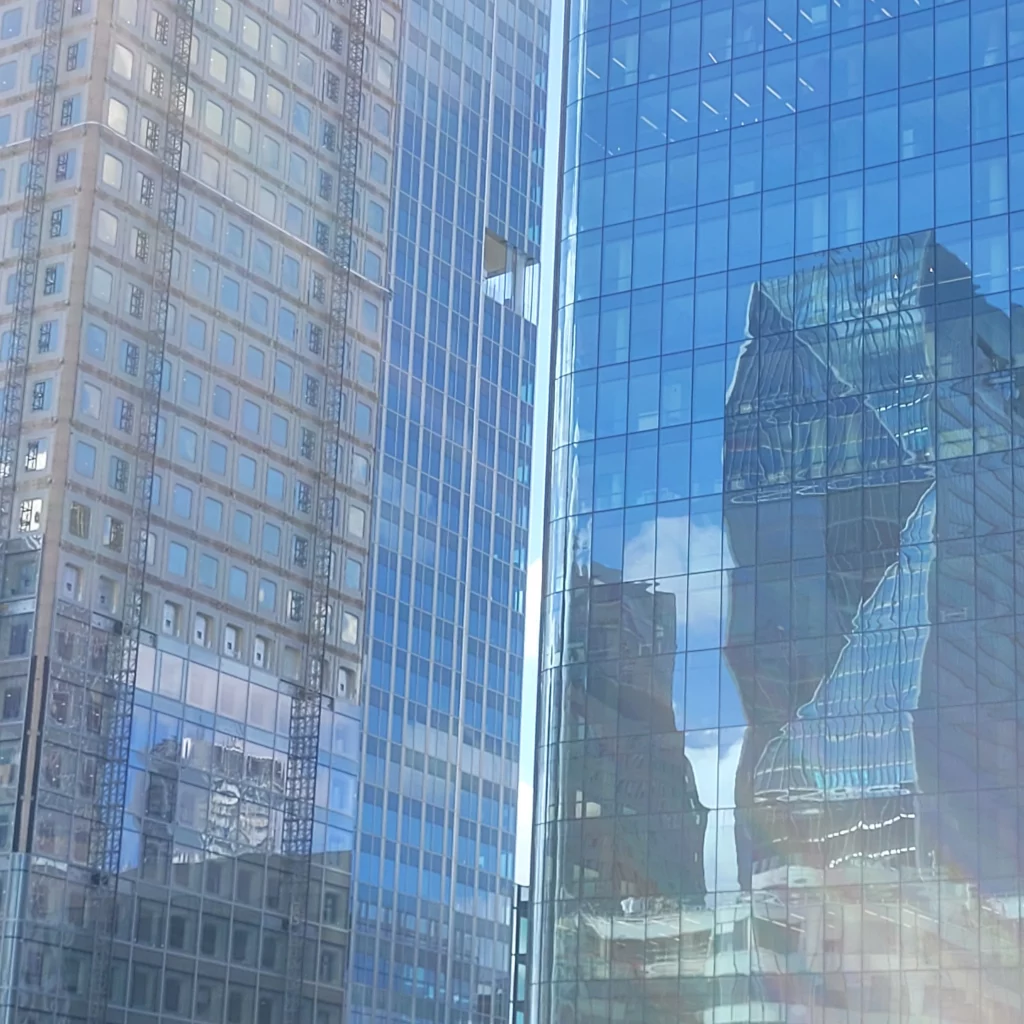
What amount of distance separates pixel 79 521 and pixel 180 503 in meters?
7.23

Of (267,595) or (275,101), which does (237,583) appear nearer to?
(267,595)

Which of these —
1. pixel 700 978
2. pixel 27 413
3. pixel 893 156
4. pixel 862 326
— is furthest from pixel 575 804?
pixel 27 413

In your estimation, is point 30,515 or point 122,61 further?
point 122,61

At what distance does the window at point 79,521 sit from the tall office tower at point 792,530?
29868mm

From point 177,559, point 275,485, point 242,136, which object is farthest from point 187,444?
point 242,136

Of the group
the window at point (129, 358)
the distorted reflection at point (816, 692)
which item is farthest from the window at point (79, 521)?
the distorted reflection at point (816, 692)

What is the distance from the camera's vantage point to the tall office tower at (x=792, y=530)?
84.6 meters

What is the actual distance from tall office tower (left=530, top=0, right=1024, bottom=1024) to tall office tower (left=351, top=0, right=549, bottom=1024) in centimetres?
6882

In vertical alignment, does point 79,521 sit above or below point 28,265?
below

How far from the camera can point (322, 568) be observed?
424 ft

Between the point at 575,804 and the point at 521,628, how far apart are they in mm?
91931

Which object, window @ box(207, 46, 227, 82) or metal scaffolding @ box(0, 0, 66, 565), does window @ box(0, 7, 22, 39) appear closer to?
metal scaffolding @ box(0, 0, 66, 565)

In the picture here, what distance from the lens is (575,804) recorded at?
9250 cm

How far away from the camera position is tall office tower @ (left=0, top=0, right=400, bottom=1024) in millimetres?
112312
